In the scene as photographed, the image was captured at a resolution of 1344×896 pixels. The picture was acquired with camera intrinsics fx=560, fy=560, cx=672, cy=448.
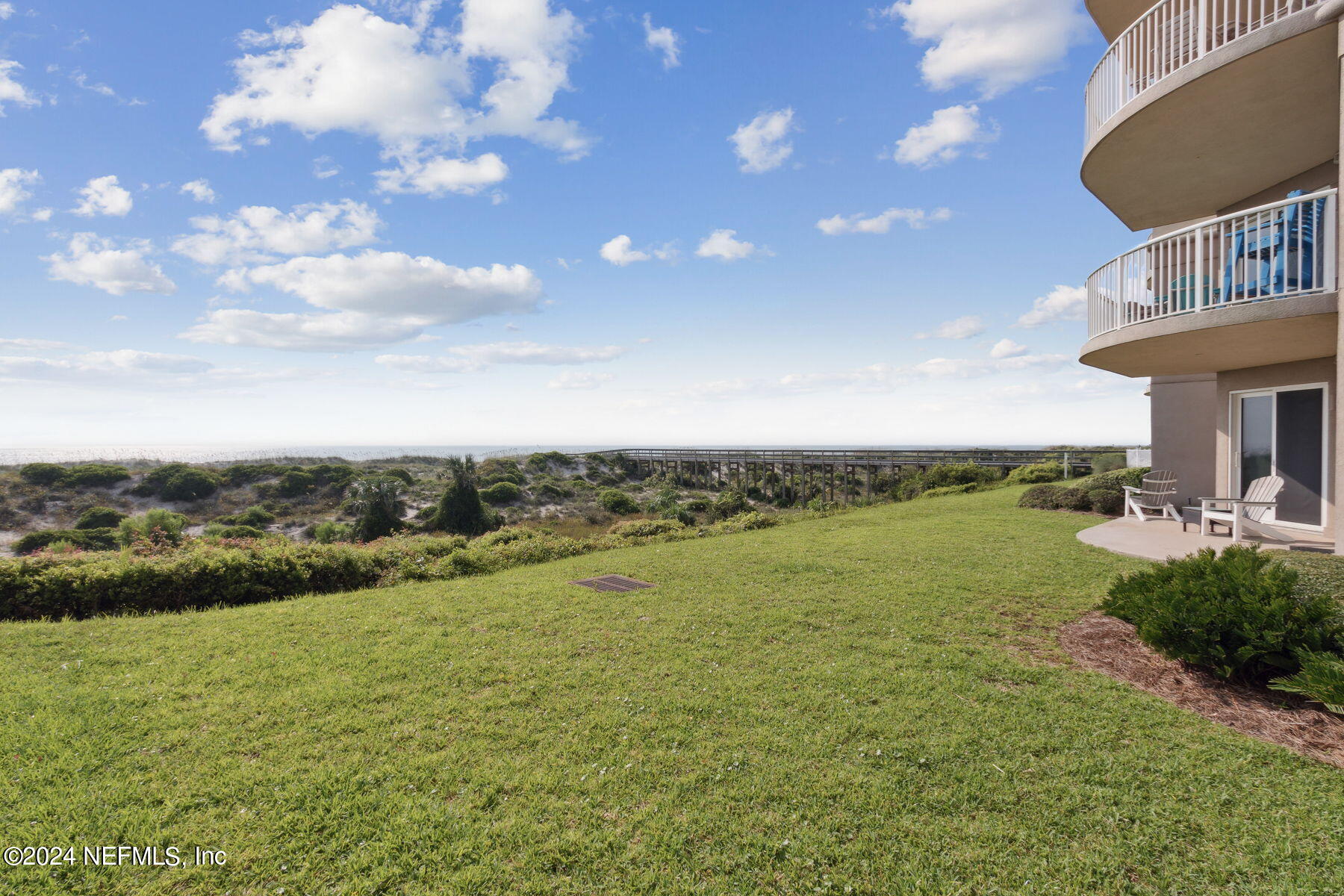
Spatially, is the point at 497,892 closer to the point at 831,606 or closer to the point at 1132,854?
the point at 1132,854

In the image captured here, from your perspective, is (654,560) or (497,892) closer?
(497,892)

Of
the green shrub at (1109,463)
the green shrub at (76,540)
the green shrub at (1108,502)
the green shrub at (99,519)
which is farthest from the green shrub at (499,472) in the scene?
the green shrub at (1108,502)

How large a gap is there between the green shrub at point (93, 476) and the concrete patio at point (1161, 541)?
1816 inches

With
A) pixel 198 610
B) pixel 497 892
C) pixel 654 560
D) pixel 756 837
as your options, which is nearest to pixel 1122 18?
pixel 654 560

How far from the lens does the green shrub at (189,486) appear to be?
33.2 meters

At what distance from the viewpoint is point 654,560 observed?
34.9 ft

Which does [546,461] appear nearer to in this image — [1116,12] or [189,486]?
[189,486]

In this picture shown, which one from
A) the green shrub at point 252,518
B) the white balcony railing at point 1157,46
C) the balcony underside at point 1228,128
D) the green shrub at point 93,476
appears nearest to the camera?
the balcony underside at point 1228,128

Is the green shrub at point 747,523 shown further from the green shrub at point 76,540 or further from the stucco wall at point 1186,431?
the green shrub at point 76,540

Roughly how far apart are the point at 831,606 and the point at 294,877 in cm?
580

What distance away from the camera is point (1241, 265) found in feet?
26.5

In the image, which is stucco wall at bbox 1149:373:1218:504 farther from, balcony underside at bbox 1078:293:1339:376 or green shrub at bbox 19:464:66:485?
green shrub at bbox 19:464:66:485

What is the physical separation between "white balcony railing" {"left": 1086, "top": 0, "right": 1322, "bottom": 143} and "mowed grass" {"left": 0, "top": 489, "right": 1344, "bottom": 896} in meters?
8.06

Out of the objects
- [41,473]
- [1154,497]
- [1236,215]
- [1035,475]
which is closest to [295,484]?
[41,473]
